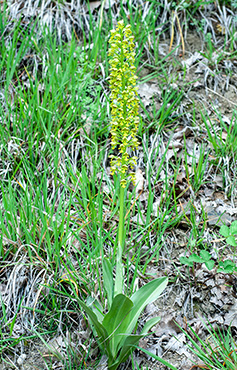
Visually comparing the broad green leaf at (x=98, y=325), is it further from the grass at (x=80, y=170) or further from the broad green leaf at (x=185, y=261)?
the broad green leaf at (x=185, y=261)

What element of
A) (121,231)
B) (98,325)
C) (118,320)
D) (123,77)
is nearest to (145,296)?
(118,320)

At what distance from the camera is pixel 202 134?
3789 millimetres

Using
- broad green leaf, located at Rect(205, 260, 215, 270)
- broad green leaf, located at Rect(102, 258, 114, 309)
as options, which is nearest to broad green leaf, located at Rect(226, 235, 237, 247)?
broad green leaf, located at Rect(205, 260, 215, 270)

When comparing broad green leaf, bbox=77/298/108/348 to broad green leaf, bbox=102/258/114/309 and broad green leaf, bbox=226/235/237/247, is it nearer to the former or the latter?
broad green leaf, bbox=102/258/114/309

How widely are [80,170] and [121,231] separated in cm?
150

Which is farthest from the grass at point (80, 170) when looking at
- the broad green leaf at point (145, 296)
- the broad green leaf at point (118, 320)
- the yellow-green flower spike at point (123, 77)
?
the yellow-green flower spike at point (123, 77)

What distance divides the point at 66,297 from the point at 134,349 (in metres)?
0.62

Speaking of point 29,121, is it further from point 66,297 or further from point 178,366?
point 178,366

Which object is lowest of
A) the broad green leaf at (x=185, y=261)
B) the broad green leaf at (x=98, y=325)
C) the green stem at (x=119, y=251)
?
the broad green leaf at (x=185, y=261)

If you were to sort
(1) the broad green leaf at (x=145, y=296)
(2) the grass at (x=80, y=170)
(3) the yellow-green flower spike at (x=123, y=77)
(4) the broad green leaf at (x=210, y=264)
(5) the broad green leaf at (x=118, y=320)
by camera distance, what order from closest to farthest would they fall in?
(3) the yellow-green flower spike at (x=123, y=77), (5) the broad green leaf at (x=118, y=320), (1) the broad green leaf at (x=145, y=296), (4) the broad green leaf at (x=210, y=264), (2) the grass at (x=80, y=170)

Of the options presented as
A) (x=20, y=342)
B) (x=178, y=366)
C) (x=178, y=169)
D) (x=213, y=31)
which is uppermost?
(x=213, y=31)

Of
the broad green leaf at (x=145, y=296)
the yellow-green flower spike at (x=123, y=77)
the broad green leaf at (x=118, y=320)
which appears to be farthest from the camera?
the broad green leaf at (x=145, y=296)

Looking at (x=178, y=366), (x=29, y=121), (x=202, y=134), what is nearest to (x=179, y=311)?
(x=178, y=366)

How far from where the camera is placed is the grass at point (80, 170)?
2680 millimetres
